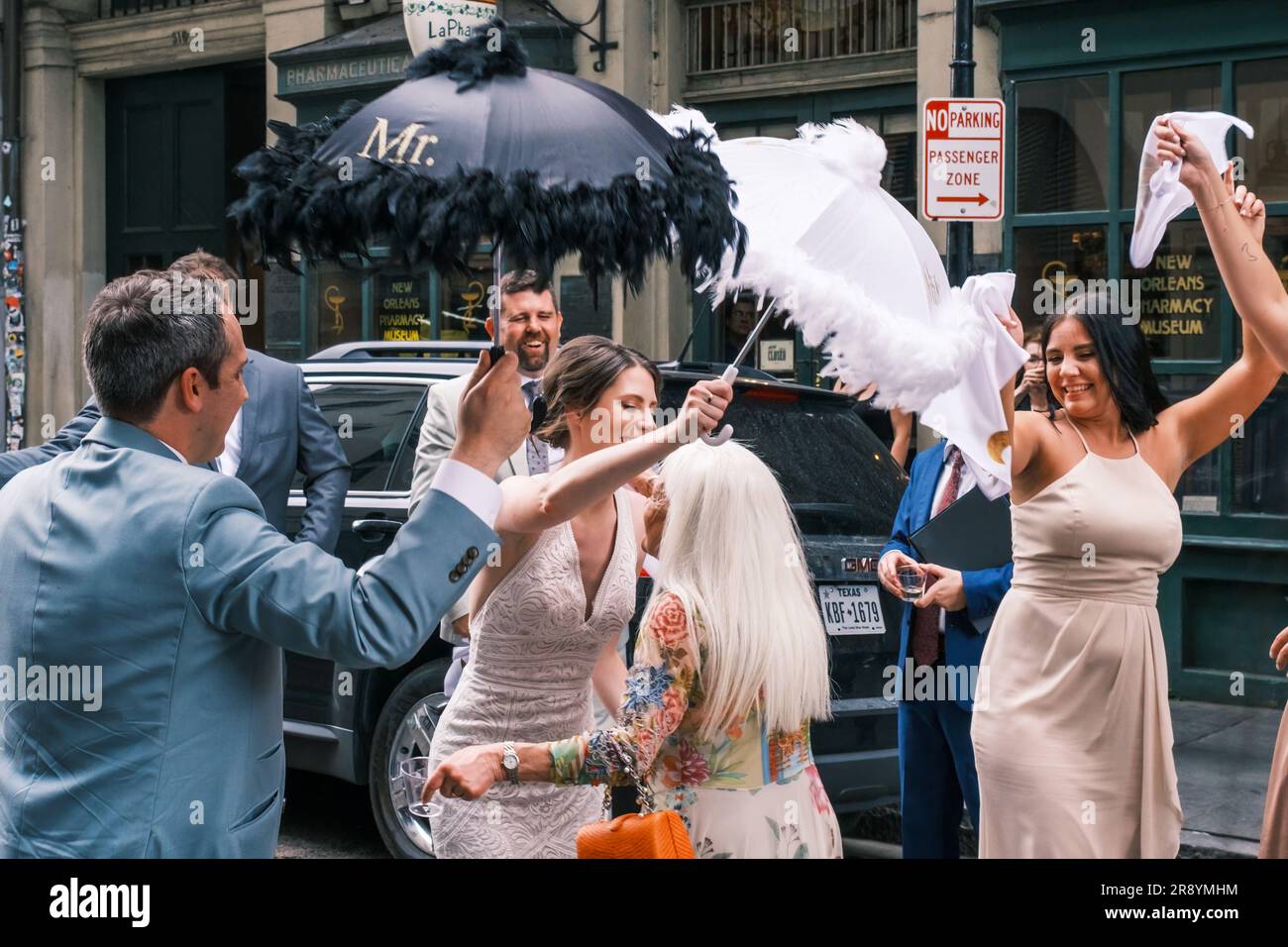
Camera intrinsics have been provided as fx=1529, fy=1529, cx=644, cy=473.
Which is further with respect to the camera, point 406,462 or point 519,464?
point 406,462

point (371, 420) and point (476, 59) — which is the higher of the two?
point (476, 59)

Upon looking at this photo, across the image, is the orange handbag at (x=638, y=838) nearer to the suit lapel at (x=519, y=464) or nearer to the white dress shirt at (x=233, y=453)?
the suit lapel at (x=519, y=464)

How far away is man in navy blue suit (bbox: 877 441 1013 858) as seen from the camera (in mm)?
4863

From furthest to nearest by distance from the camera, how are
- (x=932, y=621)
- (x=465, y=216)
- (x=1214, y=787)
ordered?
1. (x=1214, y=787)
2. (x=932, y=621)
3. (x=465, y=216)

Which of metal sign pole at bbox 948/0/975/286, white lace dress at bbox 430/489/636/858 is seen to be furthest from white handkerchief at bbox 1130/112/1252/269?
metal sign pole at bbox 948/0/975/286

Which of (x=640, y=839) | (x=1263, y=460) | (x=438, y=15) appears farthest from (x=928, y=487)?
(x=438, y=15)

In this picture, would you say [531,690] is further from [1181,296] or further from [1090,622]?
[1181,296]

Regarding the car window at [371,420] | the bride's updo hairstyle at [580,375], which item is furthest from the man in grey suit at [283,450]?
the bride's updo hairstyle at [580,375]

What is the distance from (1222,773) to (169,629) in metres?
6.39

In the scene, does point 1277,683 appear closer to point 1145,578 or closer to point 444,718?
point 1145,578

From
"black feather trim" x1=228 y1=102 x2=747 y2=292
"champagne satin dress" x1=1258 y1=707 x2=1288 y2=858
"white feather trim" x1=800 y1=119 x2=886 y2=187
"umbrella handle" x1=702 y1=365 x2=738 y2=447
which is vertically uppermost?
"white feather trim" x1=800 y1=119 x2=886 y2=187

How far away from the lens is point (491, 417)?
104 inches

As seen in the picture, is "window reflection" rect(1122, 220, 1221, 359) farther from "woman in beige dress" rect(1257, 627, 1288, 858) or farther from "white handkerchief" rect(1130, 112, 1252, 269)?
"woman in beige dress" rect(1257, 627, 1288, 858)

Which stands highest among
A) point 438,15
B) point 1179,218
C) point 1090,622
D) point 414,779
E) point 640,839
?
point 438,15
